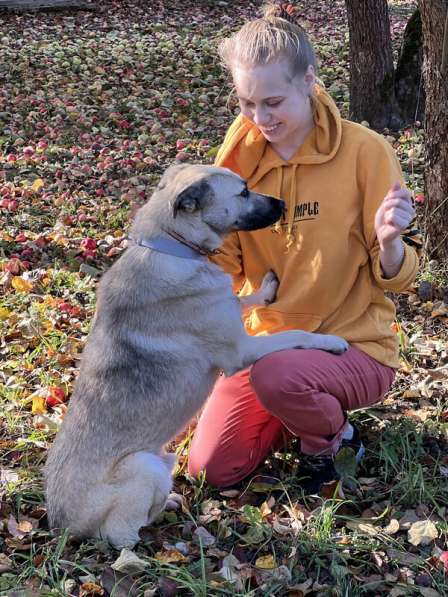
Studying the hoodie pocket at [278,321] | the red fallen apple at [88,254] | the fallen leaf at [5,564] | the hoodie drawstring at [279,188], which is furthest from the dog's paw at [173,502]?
the red fallen apple at [88,254]

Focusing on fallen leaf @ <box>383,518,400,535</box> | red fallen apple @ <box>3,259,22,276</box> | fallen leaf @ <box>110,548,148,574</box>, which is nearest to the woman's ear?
fallen leaf @ <box>383,518,400,535</box>

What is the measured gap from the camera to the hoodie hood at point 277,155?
11.7ft

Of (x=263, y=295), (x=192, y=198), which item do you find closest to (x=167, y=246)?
(x=192, y=198)

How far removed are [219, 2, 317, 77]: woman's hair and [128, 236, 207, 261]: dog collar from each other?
89cm

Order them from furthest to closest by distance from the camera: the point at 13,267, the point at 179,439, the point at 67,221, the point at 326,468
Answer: the point at 67,221 → the point at 13,267 → the point at 179,439 → the point at 326,468

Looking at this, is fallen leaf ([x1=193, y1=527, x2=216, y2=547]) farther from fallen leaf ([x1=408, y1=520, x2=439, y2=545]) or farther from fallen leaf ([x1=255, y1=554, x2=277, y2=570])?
fallen leaf ([x1=408, y1=520, x2=439, y2=545])

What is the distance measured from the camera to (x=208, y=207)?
11.2ft

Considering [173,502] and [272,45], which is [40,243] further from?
[272,45]

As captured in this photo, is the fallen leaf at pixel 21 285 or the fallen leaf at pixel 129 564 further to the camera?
the fallen leaf at pixel 21 285

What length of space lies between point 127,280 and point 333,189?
108cm

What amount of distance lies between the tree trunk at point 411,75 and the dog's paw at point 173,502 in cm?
615

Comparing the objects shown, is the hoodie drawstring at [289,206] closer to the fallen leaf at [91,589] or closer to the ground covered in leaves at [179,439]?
the ground covered in leaves at [179,439]

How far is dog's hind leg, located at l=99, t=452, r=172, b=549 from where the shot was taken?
3.21m

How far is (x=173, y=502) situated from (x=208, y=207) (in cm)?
143
